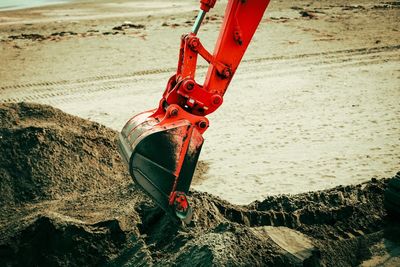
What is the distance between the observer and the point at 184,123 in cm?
372

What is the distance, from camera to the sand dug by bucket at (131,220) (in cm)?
385

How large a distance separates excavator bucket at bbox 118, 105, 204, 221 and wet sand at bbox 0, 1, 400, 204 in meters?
1.67

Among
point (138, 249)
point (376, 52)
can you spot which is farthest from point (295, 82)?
point (138, 249)

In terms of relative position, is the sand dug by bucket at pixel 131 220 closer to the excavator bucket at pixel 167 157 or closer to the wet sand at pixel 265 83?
the excavator bucket at pixel 167 157

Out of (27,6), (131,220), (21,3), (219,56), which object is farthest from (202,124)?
(21,3)

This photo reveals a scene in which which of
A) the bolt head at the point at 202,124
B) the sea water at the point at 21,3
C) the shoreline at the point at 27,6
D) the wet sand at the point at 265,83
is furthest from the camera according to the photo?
the sea water at the point at 21,3

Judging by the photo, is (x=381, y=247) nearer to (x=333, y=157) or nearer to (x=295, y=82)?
(x=333, y=157)

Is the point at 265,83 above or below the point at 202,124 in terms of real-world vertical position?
below

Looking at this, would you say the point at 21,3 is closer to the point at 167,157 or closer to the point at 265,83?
the point at 265,83

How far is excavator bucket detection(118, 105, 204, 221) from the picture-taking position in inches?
145

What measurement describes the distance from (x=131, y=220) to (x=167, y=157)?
34.6 inches

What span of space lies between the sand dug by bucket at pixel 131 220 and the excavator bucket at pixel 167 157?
0.38 m

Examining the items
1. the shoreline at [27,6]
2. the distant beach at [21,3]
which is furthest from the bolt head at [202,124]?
the distant beach at [21,3]

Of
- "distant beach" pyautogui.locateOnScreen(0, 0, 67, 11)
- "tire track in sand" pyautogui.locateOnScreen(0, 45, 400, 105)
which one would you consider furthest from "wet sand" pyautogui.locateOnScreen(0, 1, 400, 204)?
"distant beach" pyautogui.locateOnScreen(0, 0, 67, 11)
